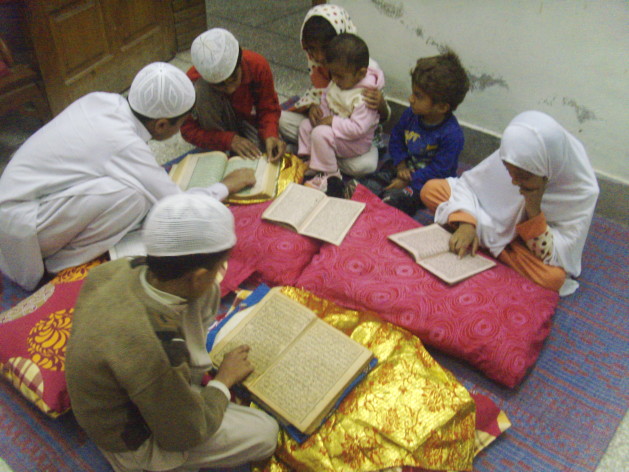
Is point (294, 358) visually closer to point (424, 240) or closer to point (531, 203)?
point (424, 240)

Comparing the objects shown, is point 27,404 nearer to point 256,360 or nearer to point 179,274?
point 256,360

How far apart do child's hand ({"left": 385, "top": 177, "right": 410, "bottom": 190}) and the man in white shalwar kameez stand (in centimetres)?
97

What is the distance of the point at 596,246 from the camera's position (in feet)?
7.04

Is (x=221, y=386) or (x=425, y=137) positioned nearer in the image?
(x=221, y=386)

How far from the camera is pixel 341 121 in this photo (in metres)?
2.30

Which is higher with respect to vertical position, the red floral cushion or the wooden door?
the wooden door

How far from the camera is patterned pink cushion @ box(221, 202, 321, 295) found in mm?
1844

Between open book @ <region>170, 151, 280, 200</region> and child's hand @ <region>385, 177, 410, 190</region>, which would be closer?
open book @ <region>170, 151, 280, 200</region>

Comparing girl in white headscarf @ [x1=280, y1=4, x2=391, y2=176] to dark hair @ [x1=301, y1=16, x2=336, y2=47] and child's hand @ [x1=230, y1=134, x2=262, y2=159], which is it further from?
child's hand @ [x1=230, y1=134, x2=262, y2=159]

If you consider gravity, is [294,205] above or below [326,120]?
below

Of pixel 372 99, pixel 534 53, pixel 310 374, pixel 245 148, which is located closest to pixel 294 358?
pixel 310 374

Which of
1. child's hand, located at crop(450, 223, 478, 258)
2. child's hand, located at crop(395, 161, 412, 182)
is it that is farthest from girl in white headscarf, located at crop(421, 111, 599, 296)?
child's hand, located at crop(395, 161, 412, 182)

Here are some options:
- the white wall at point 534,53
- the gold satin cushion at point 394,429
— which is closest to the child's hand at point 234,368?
the gold satin cushion at point 394,429

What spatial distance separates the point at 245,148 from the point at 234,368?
1204 millimetres
